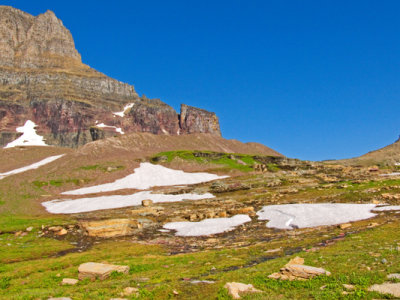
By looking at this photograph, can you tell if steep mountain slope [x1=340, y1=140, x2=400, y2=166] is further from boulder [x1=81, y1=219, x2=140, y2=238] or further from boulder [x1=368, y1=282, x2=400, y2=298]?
boulder [x1=368, y1=282, x2=400, y2=298]

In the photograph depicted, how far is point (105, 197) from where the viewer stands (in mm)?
94000

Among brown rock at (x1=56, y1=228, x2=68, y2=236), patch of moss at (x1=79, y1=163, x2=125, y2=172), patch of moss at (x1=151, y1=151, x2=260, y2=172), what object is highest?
patch of moss at (x1=151, y1=151, x2=260, y2=172)

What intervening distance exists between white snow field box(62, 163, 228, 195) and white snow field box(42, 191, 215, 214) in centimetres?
1588

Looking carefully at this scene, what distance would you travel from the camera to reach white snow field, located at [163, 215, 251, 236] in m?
47.9

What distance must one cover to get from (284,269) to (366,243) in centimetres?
1306

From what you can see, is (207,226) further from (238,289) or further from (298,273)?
(238,289)

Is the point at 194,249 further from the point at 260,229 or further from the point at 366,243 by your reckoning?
the point at 366,243

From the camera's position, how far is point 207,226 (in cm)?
5000

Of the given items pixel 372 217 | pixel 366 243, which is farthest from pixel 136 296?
pixel 372 217

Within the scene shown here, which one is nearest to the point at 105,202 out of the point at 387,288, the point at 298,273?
the point at 298,273

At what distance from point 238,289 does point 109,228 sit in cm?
4035

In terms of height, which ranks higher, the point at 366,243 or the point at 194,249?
the point at 366,243

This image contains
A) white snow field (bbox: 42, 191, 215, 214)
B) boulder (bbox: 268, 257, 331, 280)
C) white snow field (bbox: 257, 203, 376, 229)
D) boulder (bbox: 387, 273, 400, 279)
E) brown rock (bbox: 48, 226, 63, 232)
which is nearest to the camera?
boulder (bbox: 387, 273, 400, 279)

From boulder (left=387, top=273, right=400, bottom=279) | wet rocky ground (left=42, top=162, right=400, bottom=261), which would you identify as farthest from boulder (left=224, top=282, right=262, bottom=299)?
wet rocky ground (left=42, top=162, right=400, bottom=261)
